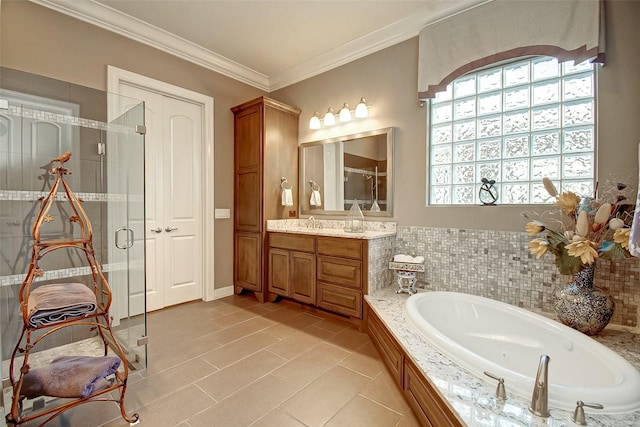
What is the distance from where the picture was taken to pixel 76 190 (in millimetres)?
2287

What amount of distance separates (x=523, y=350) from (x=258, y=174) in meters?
2.97

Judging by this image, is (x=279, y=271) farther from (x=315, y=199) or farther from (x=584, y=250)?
(x=584, y=250)

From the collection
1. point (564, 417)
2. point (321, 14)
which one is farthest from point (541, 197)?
point (321, 14)

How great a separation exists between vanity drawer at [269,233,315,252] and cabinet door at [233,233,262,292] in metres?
0.21

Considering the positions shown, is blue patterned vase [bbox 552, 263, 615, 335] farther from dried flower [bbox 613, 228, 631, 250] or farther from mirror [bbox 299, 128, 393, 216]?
mirror [bbox 299, 128, 393, 216]

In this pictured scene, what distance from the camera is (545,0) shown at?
2.14m

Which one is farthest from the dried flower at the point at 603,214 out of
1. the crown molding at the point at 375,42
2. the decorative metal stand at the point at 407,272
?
the crown molding at the point at 375,42

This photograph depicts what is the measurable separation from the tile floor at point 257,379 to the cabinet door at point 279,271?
0.42 metres

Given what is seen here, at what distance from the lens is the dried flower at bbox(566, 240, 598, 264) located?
1697 millimetres

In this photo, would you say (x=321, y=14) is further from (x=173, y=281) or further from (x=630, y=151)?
(x=173, y=281)

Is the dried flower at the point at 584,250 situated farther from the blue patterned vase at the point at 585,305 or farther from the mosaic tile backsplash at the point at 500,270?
the mosaic tile backsplash at the point at 500,270

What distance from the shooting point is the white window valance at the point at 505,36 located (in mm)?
1993

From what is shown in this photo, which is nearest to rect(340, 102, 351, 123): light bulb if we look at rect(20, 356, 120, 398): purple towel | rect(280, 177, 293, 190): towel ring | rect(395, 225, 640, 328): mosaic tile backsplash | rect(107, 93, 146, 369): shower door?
rect(280, 177, 293, 190): towel ring

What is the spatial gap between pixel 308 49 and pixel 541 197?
2842 millimetres
